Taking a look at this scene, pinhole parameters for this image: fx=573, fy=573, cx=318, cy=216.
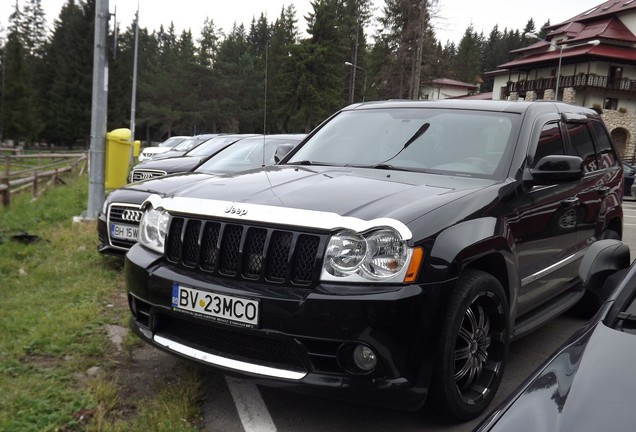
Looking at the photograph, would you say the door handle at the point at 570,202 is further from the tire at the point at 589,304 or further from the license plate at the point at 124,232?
the license plate at the point at 124,232

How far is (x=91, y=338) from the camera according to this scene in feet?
13.2

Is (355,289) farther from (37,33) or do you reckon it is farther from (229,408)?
(37,33)

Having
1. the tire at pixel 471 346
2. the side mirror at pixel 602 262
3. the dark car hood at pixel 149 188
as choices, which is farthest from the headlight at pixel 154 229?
the dark car hood at pixel 149 188

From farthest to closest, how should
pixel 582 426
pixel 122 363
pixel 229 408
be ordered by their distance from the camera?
pixel 122 363 < pixel 229 408 < pixel 582 426

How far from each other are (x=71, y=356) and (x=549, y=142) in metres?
3.62

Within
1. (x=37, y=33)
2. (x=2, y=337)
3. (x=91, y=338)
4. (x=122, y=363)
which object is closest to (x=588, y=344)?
(x=122, y=363)

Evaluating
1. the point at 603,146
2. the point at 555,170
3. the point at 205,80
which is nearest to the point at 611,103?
the point at 205,80

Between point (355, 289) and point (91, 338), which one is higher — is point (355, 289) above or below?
above

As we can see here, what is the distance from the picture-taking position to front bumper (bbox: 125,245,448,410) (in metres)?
2.55

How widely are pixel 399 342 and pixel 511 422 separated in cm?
109

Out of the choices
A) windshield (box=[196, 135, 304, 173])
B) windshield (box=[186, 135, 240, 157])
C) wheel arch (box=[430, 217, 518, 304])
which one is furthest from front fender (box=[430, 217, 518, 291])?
windshield (box=[186, 135, 240, 157])

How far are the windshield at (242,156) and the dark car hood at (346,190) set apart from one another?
3.68 metres

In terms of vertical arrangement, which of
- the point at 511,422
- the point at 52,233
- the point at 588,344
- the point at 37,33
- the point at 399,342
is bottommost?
the point at 52,233

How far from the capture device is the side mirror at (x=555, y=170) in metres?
3.62
